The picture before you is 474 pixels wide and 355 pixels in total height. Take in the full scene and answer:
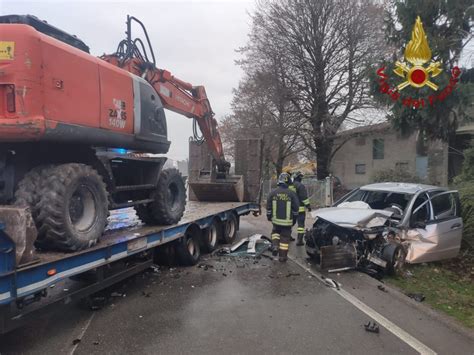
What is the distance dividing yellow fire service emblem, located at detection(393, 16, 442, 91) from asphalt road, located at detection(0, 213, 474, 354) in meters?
5.44

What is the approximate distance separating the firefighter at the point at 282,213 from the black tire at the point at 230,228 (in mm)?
2097

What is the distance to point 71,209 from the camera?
16.0ft

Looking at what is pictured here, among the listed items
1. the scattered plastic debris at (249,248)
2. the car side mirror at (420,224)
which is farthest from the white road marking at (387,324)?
the scattered plastic debris at (249,248)

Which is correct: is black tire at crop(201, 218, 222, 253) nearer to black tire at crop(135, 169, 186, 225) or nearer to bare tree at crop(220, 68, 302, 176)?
black tire at crop(135, 169, 186, 225)

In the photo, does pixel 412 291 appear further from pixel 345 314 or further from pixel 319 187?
pixel 319 187

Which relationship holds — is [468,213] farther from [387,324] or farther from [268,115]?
[268,115]

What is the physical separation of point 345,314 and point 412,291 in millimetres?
1865

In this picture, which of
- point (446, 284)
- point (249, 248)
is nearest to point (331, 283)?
point (446, 284)

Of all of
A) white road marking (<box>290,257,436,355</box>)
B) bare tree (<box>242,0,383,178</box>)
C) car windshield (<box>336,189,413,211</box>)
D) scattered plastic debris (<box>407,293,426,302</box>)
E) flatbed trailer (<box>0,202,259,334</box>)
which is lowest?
scattered plastic debris (<box>407,293,426,302</box>)

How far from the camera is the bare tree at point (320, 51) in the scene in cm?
2389

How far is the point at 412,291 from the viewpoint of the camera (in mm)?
6613

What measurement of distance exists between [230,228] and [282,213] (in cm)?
270

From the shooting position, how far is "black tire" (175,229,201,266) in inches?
299

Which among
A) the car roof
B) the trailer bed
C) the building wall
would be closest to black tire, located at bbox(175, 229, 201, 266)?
the trailer bed
